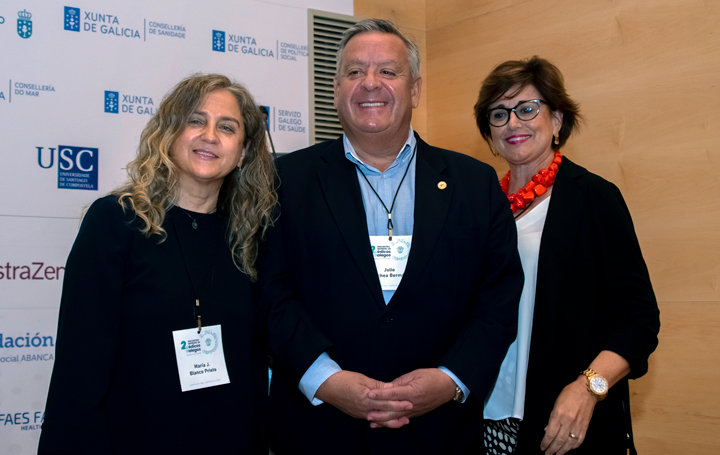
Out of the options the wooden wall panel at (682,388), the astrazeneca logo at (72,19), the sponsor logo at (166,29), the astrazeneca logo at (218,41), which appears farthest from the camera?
the astrazeneca logo at (218,41)

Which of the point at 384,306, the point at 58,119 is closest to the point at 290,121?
the point at 58,119

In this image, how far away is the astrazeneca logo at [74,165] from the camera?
9.80ft

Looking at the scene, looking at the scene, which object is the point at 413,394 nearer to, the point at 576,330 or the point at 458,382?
the point at 458,382

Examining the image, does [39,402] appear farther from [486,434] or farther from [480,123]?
[480,123]

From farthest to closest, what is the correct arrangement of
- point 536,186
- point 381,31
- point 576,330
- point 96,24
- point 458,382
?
point 96,24 < point 536,186 < point 381,31 < point 576,330 < point 458,382

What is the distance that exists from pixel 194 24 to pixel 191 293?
2.23m

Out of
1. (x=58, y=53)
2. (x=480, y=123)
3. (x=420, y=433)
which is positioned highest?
(x=58, y=53)

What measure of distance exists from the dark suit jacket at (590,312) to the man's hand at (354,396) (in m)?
0.56

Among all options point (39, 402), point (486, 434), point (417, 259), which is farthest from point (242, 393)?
point (39, 402)

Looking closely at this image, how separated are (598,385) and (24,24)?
313cm

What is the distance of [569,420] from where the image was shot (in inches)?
71.8

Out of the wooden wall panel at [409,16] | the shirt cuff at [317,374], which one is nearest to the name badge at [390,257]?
the shirt cuff at [317,374]

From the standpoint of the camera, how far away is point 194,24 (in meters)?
3.44

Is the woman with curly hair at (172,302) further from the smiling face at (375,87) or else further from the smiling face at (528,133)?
the smiling face at (528,133)
